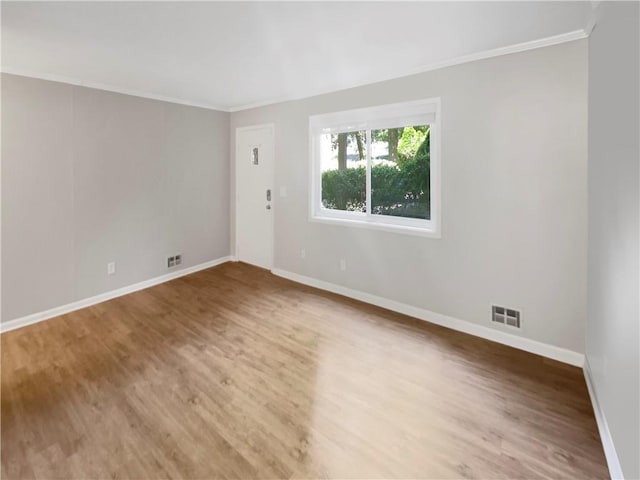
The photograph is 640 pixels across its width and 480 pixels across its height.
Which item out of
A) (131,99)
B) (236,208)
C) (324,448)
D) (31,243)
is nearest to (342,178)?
(236,208)

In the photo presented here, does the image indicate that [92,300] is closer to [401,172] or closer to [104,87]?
[104,87]

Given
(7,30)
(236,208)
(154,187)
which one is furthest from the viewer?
(236,208)

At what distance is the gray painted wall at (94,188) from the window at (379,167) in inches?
70.5

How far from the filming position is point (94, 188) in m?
3.50

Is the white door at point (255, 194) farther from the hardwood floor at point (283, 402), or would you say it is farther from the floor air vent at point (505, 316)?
the floor air vent at point (505, 316)

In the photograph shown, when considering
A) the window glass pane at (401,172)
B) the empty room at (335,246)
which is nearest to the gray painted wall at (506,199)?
the empty room at (335,246)

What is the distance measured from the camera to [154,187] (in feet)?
13.3

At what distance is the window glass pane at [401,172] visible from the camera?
318cm

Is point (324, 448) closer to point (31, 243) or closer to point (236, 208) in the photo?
point (31, 243)

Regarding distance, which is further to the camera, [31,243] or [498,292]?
[31,243]

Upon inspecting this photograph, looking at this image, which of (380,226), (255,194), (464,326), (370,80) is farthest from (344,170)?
(464,326)

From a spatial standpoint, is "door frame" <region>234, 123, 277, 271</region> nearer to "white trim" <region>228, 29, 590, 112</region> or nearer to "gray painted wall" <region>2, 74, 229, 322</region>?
"gray painted wall" <region>2, 74, 229, 322</region>

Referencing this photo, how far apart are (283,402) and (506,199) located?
7.41 feet

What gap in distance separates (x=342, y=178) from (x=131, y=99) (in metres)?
2.61
